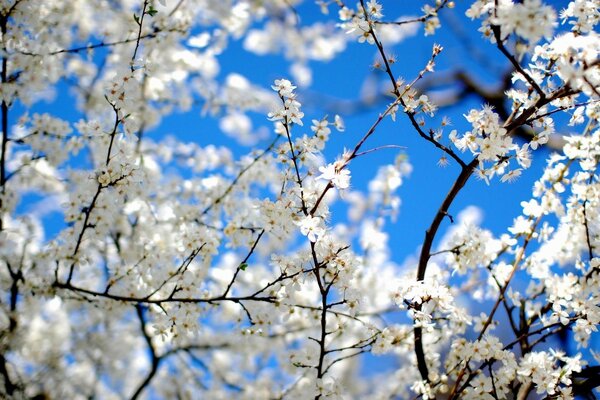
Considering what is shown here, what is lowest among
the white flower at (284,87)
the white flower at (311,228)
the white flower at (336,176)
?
the white flower at (311,228)

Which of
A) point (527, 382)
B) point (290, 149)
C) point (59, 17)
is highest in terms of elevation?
point (59, 17)

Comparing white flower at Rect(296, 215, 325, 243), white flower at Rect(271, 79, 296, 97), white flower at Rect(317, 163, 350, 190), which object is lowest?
white flower at Rect(296, 215, 325, 243)

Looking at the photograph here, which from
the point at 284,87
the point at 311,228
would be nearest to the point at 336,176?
the point at 311,228

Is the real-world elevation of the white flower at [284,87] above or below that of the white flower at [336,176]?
above

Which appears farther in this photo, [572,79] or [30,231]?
[30,231]

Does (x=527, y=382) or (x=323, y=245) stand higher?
(x=323, y=245)

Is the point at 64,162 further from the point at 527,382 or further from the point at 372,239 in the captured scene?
the point at 527,382

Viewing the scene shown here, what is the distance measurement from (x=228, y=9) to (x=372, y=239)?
9.77 ft

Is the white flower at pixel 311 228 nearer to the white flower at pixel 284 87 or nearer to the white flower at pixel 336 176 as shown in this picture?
the white flower at pixel 336 176

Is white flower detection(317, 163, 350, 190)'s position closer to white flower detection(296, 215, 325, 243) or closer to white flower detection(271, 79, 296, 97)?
white flower detection(296, 215, 325, 243)

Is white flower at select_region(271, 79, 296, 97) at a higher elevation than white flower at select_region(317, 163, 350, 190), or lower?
higher

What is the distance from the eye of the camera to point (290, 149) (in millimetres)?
2510

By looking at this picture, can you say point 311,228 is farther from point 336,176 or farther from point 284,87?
point 284,87

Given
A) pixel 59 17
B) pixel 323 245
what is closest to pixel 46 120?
pixel 59 17
